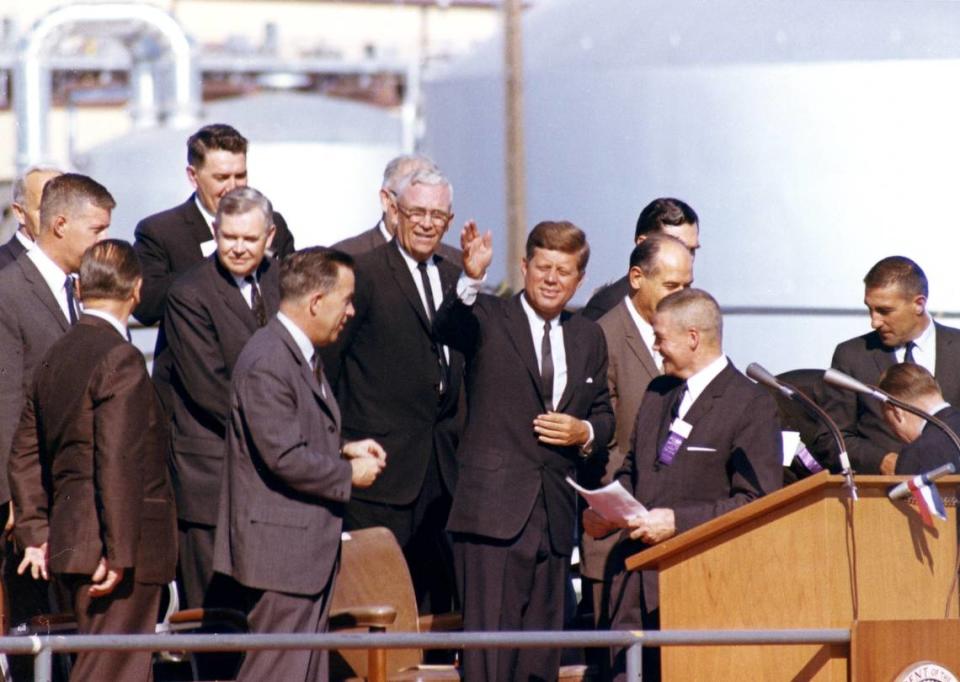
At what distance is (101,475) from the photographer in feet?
→ 17.2

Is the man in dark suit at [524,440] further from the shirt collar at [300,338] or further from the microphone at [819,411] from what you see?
the microphone at [819,411]

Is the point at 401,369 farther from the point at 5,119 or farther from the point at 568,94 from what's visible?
the point at 5,119

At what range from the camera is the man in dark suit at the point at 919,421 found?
222 inches

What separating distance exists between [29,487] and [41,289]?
86cm

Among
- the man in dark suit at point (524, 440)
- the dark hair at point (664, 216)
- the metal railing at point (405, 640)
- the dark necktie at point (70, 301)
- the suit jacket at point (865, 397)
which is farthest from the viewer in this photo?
the dark hair at point (664, 216)

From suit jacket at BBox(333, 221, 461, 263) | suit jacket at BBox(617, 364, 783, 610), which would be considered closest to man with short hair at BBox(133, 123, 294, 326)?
suit jacket at BBox(333, 221, 461, 263)

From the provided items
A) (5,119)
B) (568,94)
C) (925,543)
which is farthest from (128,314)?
(5,119)

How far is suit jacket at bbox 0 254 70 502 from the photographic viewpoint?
5.90m

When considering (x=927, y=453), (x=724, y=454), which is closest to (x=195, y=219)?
(x=724, y=454)

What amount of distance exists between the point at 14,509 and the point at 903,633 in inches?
103

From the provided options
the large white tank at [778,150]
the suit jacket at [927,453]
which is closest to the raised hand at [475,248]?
the suit jacket at [927,453]

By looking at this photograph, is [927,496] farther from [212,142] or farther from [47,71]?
[47,71]

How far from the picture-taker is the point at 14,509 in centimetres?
550

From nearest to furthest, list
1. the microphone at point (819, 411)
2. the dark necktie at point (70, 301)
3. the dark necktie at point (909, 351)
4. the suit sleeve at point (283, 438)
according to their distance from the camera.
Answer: the microphone at point (819, 411) < the suit sleeve at point (283, 438) < the dark necktie at point (70, 301) < the dark necktie at point (909, 351)
